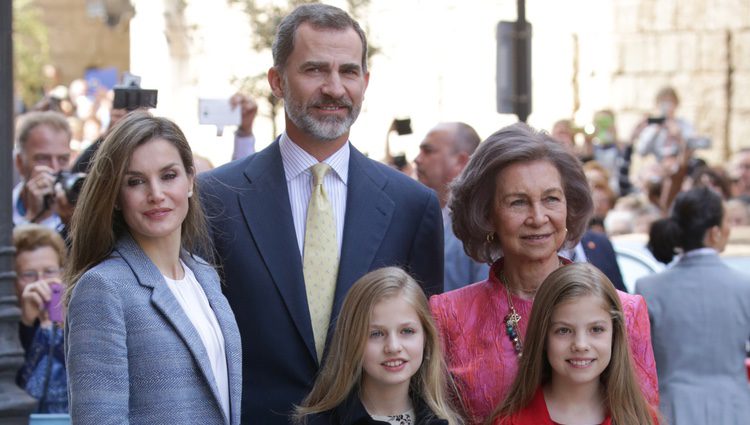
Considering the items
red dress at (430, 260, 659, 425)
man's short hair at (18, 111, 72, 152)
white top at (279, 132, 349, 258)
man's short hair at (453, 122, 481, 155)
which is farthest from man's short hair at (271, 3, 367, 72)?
man's short hair at (18, 111, 72, 152)

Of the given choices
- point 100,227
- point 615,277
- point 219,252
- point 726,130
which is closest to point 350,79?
point 219,252

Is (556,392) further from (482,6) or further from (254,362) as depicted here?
(482,6)

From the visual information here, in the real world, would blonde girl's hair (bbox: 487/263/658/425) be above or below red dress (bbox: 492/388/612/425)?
above

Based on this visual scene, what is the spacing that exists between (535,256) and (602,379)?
42 centimetres

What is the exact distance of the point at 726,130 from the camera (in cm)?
1956

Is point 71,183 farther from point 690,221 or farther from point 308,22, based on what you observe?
point 690,221

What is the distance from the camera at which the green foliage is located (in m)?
23.2

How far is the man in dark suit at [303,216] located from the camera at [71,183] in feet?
2.65

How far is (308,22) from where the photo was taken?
186 inches

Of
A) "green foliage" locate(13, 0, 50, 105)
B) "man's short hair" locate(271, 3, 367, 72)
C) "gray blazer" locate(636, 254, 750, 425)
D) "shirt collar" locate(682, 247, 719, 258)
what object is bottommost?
"gray blazer" locate(636, 254, 750, 425)

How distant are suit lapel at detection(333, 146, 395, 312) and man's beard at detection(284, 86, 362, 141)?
201mm

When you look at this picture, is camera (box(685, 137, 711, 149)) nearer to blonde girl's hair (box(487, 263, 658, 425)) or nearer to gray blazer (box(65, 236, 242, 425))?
blonde girl's hair (box(487, 263, 658, 425))

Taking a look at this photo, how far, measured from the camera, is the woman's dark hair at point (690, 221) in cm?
707

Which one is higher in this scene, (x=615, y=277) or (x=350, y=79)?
(x=350, y=79)
